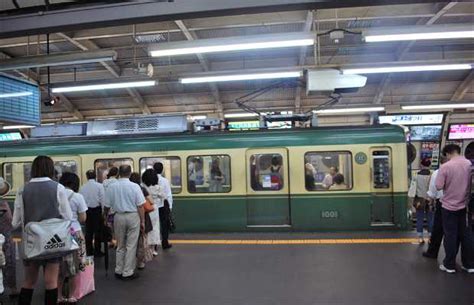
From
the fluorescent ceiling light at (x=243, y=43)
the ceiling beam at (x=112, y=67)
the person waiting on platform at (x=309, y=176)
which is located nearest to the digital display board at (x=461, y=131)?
the person waiting on platform at (x=309, y=176)

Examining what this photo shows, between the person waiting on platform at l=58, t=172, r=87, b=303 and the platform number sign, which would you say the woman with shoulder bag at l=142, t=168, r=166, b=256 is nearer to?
the person waiting on platform at l=58, t=172, r=87, b=303

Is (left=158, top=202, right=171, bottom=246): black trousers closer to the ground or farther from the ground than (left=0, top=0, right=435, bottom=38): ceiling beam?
closer to the ground

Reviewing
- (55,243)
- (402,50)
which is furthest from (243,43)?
(402,50)

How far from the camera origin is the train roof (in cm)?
880

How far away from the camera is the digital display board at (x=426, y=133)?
559 inches

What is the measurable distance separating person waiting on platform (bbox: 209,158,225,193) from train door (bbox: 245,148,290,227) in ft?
1.99

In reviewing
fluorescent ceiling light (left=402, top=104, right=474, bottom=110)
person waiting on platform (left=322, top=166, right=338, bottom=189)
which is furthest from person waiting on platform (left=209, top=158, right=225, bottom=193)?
fluorescent ceiling light (left=402, top=104, right=474, bottom=110)

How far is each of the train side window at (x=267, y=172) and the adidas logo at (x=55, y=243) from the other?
5.42m

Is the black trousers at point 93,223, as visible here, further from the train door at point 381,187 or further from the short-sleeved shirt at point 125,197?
the train door at point 381,187

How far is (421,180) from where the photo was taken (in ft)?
24.0

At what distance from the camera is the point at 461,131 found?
14.4m

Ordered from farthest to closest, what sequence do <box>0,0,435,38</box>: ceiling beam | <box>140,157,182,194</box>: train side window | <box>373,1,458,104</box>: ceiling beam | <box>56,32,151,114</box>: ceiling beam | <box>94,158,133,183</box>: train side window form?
<box>56,32,151,114</box>: ceiling beam, <box>373,1,458,104</box>: ceiling beam, <box>94,158,133,183</box>: train side window, <box>140,157,182,194</box>: train side window, <box>0,0,435,38</box>: ceiling beam

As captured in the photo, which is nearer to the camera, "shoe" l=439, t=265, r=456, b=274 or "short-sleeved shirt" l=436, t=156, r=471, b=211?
"short-sleeved shirt" l=436, t=156, r=471, b=211

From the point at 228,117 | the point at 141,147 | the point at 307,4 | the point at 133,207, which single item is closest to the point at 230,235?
→ the point at 141,147
